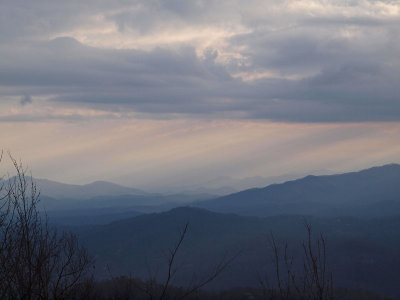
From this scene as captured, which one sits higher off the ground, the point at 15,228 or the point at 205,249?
the point at 15,228

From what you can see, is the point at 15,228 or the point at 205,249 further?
the point at 205,249

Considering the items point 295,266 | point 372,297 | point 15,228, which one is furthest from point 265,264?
point 15,228

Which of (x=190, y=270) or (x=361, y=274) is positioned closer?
(x=361, y=274)

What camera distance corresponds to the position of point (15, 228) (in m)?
13.3

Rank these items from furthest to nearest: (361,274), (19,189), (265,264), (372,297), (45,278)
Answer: (265,264) < (361,274) < (372,297) < (19,189) < (45,278)

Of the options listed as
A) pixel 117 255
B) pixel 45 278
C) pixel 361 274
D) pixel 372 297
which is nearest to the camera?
pixel 45 278

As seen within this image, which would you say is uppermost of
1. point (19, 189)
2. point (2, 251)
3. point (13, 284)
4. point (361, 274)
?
point (19, 189)

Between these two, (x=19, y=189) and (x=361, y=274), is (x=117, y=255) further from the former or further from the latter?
(x=19, y=189)

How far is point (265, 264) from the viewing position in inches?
6235

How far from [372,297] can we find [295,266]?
1961 inches

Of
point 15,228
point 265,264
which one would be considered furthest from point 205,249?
point 15,228

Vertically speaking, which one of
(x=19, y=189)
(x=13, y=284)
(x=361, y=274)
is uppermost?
(x=19, y=189)

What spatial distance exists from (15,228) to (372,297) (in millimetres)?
101671

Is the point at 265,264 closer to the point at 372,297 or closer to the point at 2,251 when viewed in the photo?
the point at 372,297
